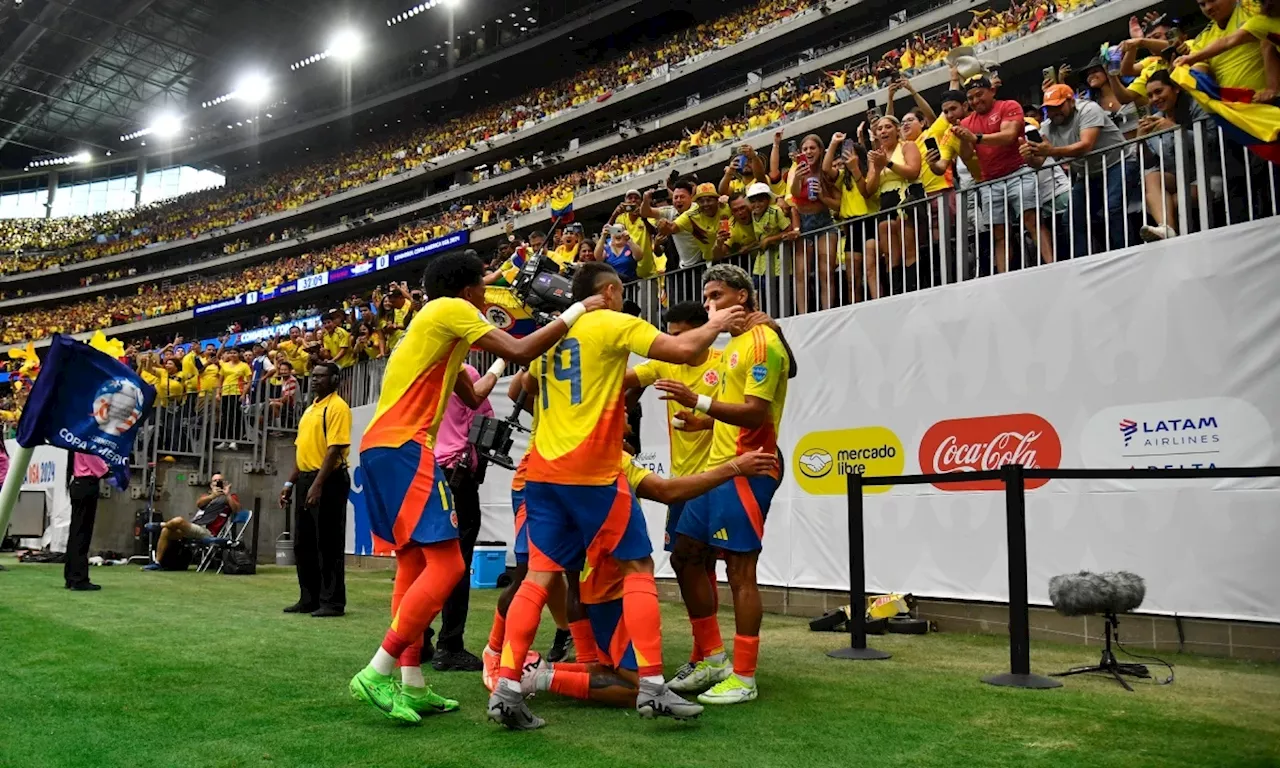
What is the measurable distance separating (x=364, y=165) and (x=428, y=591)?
4274 cm

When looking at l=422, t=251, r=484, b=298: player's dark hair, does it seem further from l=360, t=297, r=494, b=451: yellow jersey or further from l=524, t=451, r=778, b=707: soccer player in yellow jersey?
l=524, t=451, r=778, b=707: soccer player in yellow jersey

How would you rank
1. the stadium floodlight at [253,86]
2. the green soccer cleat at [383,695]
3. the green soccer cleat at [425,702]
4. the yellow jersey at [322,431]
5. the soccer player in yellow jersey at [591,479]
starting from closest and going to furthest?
the green soccer cleat at [383,695] < the soccer player in yellow jersey at [591,479] < the green soccer cleat at [425,702] < the yellow jersey at [322,431] < the stadium floodlight at [253,86]

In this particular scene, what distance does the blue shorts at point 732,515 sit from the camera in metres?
4.69

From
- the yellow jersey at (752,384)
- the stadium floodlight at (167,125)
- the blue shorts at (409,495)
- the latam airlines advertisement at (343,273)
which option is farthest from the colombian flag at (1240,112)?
the stadium floodlight at (167,125)

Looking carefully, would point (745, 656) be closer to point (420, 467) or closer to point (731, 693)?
point (731, 693)

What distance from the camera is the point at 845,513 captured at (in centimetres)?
802

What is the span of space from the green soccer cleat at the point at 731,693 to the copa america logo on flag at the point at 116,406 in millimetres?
3231

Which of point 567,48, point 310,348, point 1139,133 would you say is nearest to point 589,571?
point 1139,133

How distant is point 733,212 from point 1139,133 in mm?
3745

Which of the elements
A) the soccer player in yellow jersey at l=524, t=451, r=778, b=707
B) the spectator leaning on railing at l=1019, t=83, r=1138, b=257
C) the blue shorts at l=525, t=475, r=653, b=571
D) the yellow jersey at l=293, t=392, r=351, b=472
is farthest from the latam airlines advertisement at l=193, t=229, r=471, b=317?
the blue shorts at l=525, t=475, r=653, b=571

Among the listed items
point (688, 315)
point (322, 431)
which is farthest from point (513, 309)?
point (322, 431)

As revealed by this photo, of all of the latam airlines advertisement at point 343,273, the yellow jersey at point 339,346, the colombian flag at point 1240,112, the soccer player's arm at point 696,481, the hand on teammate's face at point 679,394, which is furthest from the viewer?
the latam airlines advertisement at point 343,273

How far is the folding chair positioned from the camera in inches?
510

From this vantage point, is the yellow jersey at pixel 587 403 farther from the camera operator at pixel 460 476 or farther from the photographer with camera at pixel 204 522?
the photographer with camera at pixel 204 522
